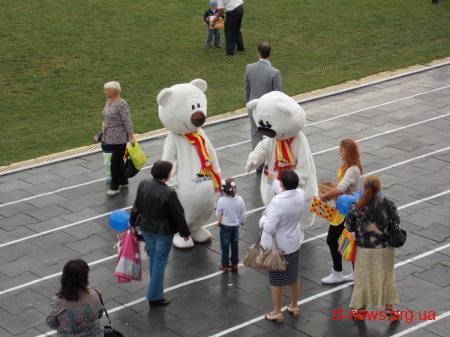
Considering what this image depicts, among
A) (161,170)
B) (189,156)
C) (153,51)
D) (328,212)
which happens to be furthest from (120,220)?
(153,51)

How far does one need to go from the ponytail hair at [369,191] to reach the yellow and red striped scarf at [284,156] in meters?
2.55

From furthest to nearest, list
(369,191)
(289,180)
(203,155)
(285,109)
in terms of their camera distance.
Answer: (203,155), (285,109), (289,180), (369,191)

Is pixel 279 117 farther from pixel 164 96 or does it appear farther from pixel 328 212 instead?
pixel 328 212

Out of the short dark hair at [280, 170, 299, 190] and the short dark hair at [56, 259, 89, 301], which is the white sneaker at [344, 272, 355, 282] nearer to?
the short dark hair at [280, 170, 299, 190]

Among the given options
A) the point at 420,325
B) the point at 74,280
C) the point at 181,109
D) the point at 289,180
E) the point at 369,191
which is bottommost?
the point at 420,325

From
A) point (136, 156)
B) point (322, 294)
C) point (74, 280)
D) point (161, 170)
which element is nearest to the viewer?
point (74, 280)

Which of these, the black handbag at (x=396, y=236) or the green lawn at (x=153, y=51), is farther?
the green lawn at (x=153, y=51)

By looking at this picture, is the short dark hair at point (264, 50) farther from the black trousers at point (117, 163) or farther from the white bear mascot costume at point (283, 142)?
the black trousers at point (117, 163)

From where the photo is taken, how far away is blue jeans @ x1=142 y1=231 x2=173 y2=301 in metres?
10.8

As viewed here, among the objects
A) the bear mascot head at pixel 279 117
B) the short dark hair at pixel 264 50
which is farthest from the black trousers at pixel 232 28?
the bear mascot head at pixel 279 117

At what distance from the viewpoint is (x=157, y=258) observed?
429 inches

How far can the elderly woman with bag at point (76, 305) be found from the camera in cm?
846

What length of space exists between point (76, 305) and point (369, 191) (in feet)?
10.9

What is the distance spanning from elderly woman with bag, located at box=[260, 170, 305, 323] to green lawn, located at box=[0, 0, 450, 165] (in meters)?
7.40
